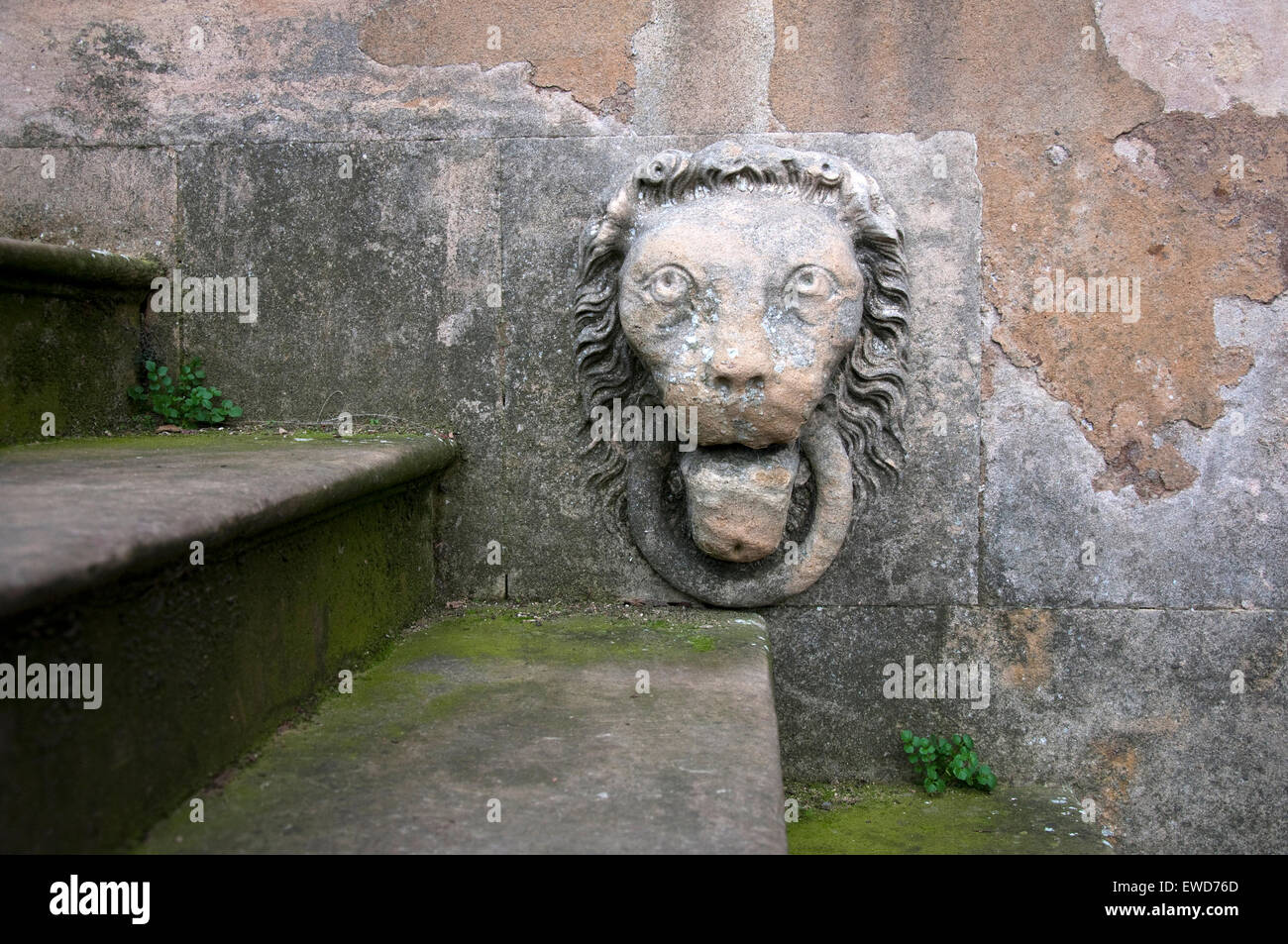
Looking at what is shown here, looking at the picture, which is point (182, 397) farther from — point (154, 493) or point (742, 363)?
point (742, 363)

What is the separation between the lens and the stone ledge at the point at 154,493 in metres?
1.21

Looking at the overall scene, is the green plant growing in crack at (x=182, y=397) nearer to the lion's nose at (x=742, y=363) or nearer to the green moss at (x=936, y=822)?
the lion's nose at (x=742, y=363)

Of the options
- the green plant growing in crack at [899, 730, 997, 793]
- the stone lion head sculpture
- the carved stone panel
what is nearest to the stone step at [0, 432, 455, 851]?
the carved stone panel

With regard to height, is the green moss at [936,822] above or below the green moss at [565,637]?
below

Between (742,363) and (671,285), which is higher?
(671,285)

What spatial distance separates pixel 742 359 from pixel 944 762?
4.33 feet

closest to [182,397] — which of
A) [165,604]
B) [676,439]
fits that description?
[676,439]

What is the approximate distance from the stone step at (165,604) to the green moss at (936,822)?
1233 millimetres

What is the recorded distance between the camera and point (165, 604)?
149 cm

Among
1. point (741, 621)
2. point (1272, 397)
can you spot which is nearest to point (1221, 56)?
point (1272, 397)

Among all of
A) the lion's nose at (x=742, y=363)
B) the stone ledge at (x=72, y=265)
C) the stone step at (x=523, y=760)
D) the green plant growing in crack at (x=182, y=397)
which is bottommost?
the stone step at (x=523, y=760)

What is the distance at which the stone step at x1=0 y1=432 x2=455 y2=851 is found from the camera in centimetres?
122

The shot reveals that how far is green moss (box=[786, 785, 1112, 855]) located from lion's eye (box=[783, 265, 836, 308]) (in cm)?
133

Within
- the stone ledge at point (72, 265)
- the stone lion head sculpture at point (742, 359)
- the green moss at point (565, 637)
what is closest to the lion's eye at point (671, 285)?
the stone lion head sculpture at point (742, 359)
